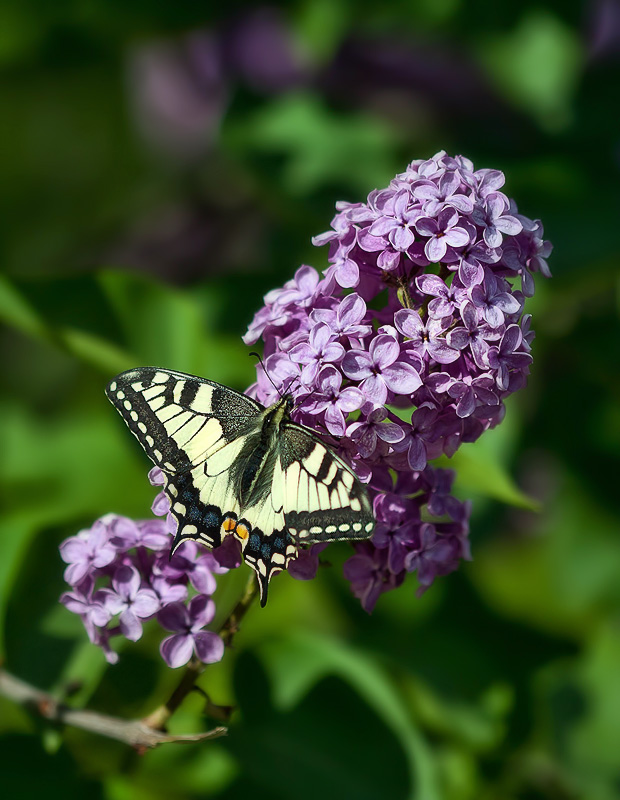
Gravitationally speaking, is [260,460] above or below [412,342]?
below

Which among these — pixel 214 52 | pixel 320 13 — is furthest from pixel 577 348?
pixel 214 52

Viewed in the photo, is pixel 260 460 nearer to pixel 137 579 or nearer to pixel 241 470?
pixel 241 470

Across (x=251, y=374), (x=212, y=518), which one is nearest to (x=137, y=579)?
(x=212, y=518)

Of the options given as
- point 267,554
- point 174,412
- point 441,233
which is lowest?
point 267,554

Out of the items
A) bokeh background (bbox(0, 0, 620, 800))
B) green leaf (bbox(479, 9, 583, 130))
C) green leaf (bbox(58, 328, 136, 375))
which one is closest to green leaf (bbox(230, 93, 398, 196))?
bokeh background (bbox(0, 0, 620, 800))

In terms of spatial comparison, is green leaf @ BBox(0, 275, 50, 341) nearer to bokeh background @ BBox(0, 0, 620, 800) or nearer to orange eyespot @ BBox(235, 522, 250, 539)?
bokeh background @ BBox(0, 0, 620, 800)

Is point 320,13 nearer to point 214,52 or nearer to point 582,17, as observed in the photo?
point 582,17

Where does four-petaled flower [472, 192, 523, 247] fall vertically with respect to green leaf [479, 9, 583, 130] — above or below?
below
